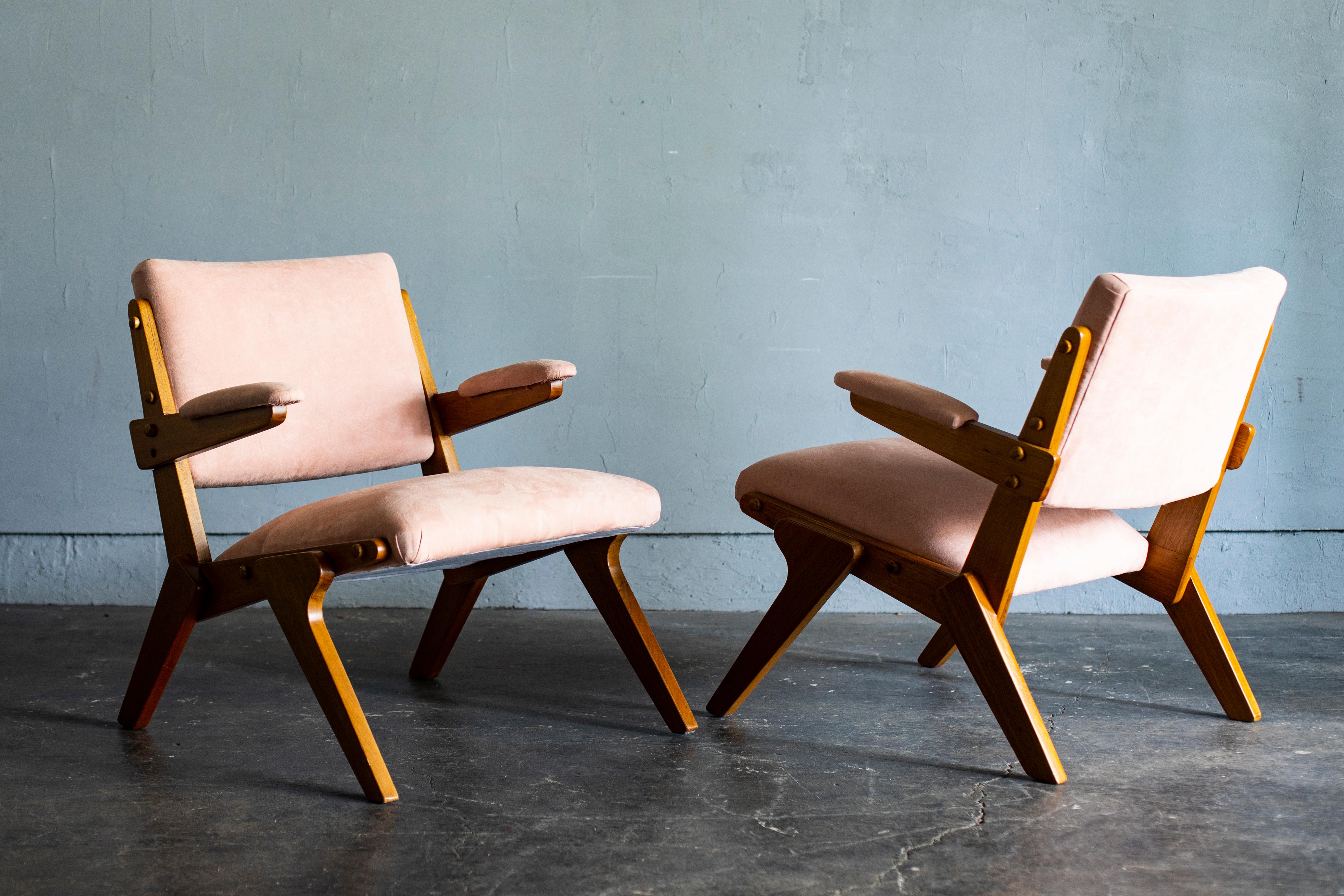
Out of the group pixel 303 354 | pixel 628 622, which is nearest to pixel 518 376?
pixel 303 354

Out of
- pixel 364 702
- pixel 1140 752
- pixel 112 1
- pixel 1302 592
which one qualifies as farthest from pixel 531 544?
pixel 1302 592

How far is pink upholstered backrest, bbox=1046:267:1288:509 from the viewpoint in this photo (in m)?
1.73

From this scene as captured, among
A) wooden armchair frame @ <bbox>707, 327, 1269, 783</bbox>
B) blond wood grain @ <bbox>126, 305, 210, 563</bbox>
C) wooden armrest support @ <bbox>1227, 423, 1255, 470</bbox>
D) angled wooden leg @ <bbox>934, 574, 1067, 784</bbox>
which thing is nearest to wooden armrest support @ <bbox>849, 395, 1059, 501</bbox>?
wooden armchair frame @ <bbox>707, 327, 1269, 783</bbox>

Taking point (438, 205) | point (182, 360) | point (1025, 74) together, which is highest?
point (1025, 74)

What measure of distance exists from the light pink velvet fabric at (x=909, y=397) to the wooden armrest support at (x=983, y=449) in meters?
0.01

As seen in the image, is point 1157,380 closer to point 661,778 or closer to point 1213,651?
point 1213,651

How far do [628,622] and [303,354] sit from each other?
0.87 meters

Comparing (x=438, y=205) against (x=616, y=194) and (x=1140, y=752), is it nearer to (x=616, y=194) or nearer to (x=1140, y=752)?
(x=616, y=194)

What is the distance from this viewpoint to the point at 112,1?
3131 mm

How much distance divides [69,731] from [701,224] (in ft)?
6.60

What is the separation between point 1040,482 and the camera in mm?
1748

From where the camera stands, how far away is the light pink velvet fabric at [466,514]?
1.73 metres

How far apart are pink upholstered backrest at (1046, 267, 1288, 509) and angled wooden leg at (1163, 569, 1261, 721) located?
0.35 m

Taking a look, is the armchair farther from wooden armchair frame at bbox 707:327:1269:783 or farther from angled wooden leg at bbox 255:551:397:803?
angled wooden leg at bbox 255:551:397:803
